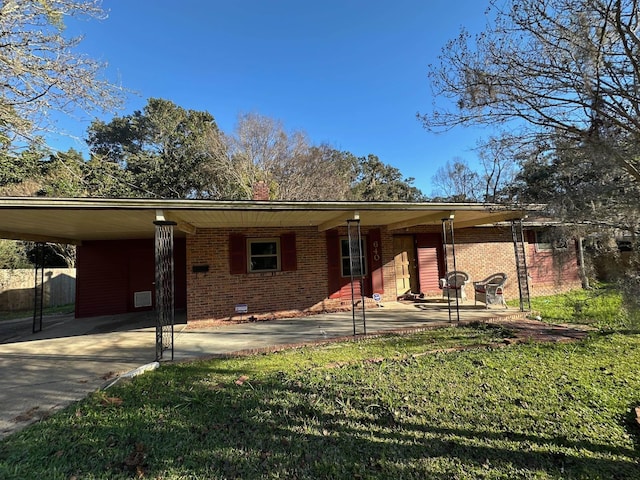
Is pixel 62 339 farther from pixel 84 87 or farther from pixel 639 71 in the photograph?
pixel 639 71

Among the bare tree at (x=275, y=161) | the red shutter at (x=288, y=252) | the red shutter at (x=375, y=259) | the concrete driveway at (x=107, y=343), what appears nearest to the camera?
the concrete driveway at (x=107, y=343)

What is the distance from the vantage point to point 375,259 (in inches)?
370

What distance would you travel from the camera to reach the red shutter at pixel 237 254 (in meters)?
8.13

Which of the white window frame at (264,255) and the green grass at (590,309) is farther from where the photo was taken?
the white window frame at (264,255)

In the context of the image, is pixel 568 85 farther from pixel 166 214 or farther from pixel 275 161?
pixel 275 161

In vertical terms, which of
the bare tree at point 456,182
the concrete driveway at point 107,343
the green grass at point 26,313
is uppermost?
the bare tree at point 456,182

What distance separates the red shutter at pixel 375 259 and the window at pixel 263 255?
9.10 feet

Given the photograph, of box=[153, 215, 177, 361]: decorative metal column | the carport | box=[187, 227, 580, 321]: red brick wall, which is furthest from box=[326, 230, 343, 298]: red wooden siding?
box=[153, 215, 177, 361]: decorative metal column

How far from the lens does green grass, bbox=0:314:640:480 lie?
2.41 meters

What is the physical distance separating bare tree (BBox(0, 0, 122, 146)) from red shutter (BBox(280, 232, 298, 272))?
478 centimetres

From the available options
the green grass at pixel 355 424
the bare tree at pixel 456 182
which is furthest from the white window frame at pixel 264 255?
the bare tree at pixel 456 182

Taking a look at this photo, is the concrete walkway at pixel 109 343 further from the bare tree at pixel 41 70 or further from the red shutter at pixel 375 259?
the bare tree at pixel 41 70

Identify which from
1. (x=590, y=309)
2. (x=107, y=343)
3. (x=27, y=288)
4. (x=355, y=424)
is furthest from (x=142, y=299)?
(x=590, y=309)

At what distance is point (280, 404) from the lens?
3.36 meters
